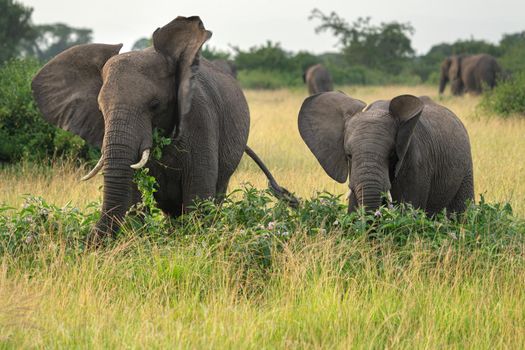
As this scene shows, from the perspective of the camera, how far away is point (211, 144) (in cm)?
637

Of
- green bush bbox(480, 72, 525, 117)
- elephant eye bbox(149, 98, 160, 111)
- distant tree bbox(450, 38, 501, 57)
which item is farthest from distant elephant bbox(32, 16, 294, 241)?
distant tree bbox(450, 38, 501, 57)

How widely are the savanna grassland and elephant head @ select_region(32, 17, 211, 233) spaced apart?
0.45m

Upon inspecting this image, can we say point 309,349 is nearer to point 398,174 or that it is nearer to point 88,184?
point 398,174

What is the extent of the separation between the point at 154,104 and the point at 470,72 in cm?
2434

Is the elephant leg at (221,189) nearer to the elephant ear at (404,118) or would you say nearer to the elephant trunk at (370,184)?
the elephant trunk at (370,184)

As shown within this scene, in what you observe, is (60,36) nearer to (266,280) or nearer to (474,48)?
(474,48)

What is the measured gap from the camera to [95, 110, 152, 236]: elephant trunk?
5668 mm

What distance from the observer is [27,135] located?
10.5 meters

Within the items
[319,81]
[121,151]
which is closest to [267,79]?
[319,81]

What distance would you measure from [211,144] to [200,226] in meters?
0.66

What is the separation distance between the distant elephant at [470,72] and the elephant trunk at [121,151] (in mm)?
22407

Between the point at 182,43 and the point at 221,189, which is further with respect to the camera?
the point at 221,189

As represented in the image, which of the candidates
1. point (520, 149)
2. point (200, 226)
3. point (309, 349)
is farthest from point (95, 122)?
point (520, 149)

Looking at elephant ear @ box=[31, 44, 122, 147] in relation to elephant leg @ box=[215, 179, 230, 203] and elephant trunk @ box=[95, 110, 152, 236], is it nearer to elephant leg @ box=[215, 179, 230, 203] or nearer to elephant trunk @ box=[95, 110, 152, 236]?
elephant trunk @ box=[95, 110, 152, 236]
